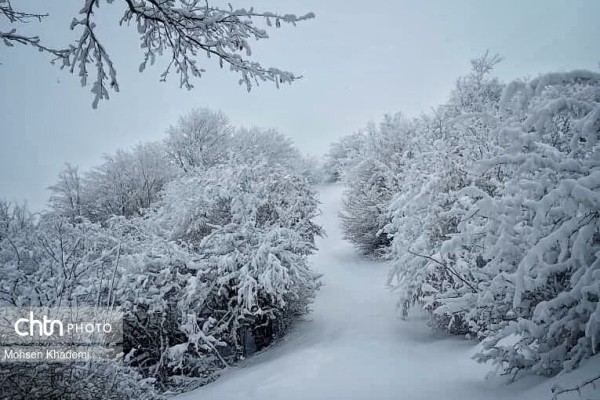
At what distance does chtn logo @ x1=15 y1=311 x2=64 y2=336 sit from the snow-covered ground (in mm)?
2419

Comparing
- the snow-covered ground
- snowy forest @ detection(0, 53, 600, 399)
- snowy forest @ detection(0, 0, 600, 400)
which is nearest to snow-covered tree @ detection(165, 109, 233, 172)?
snowy forest @ detection(0, 53, 600, 399)

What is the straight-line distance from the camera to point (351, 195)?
1512cm

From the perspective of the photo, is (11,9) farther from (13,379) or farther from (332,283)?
(332,283)

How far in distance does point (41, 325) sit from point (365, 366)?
4.02 m

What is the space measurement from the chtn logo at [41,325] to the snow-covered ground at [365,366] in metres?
2.42

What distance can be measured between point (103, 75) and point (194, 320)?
5.09 metres

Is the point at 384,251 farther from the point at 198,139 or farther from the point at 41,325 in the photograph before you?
the point at 198,139

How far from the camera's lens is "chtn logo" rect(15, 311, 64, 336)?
330cm

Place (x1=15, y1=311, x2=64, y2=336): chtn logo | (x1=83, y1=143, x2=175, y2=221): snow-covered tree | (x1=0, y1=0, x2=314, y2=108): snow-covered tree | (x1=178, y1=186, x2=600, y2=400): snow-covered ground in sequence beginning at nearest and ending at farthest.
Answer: (x1=0, y1=0, x2=314, y2=108): snow-covered tree < (x1=15, y1=311, x2=64, y2=336): chtn logo < (x1=178, y1=186, x2=600, y2=400): snow-covered ground < (x1=83, y1=143, x2=175, y2=221): snow-covered tree

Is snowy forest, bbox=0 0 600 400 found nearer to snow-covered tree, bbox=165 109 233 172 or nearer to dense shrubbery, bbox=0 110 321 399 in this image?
dense shrubbery, bbox=0 110 321 399

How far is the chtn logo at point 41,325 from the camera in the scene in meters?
3.30

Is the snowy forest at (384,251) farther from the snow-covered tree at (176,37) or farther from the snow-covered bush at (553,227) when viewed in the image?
the snow-covered tree at (176,37)

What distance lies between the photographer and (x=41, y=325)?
11.1ft

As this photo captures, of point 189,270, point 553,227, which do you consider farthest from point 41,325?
point 553,227
